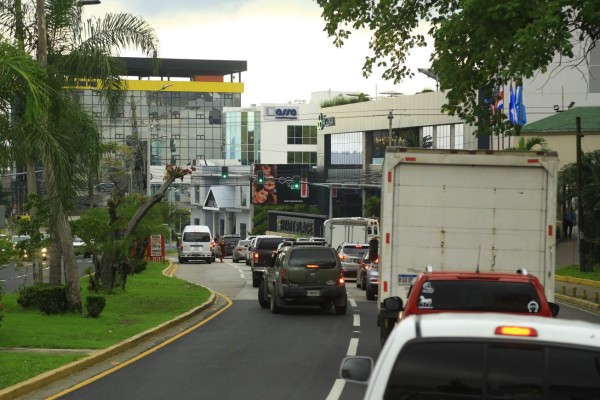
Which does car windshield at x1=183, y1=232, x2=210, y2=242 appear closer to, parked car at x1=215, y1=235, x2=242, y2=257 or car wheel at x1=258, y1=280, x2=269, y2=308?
parked car at x1=215, y1=235, x2=242, y2=257

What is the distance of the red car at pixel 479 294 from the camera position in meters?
11.9

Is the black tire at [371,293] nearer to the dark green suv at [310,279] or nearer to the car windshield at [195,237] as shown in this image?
the dark green suv at [310,279]

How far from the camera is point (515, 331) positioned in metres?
5.59

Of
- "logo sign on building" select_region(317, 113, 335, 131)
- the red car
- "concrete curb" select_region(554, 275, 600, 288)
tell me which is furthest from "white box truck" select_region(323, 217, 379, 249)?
"logo sign on building" select_region(317, 113, 335, 131)

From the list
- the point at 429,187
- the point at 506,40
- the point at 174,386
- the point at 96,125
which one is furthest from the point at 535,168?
the point at 96,125

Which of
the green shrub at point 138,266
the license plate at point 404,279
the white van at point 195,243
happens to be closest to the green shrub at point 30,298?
the license plate at point 404,279

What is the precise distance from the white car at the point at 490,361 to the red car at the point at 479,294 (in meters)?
6.14

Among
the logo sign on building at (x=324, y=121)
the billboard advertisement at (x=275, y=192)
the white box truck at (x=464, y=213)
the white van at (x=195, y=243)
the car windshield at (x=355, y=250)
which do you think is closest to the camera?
the white box truck at (x=464, y=213)

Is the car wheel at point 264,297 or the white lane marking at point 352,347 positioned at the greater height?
the white lane marking at point 352,347

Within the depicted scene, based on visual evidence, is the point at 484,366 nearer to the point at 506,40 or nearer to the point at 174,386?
the point at 174,386

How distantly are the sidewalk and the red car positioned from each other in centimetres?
2209

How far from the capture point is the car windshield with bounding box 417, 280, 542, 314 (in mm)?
11930

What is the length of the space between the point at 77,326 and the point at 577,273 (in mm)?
31793

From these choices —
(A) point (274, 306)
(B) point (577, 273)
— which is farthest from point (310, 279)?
(B) point (577, 273)
